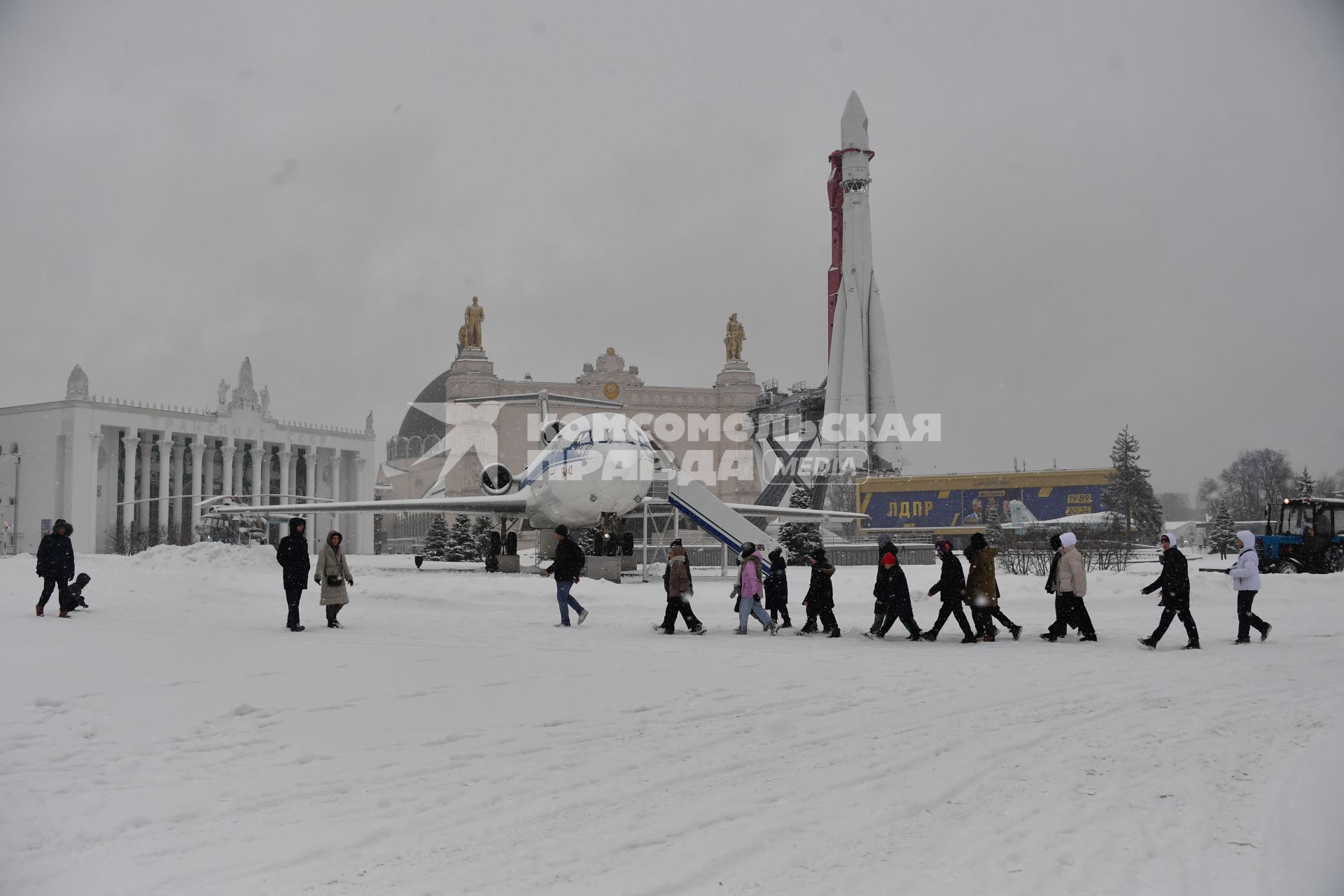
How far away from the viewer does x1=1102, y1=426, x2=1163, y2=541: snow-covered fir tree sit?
47.6 m

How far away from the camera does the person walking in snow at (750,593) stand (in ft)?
42.1

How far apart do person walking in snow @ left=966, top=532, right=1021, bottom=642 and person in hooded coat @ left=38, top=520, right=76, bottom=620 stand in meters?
11.7

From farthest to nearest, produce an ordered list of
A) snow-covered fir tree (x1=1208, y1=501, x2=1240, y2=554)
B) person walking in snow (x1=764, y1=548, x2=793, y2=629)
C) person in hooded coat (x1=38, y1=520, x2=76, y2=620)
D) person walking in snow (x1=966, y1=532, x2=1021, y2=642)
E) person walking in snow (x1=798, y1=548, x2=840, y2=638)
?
snow-covered fir tree (x1=1208, y1=501, x2=1240, y2=554)
person walking in snow (x1=764, y1=548, x2=793, y2=629)
person walking in snow (x1=798, y1=548, x2=840, y2=638)
person in hooded coat (x1=38, y1=520, x2=76, y2=620)
person walking in snow (x1=966, y1=532, x2=1021, y2=642)

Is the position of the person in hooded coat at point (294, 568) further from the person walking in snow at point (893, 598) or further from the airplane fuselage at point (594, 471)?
the airplane fuselage at point (594, 471)

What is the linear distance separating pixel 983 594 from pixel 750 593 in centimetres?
303

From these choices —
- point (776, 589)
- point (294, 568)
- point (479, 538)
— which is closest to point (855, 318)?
point (479, 538)

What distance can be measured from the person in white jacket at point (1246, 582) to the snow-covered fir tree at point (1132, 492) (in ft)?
126

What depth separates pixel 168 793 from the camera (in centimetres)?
475

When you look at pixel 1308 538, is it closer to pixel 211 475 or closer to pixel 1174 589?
pixel 1174 589

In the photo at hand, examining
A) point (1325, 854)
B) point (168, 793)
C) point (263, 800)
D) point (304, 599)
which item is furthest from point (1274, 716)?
point (304, 599)

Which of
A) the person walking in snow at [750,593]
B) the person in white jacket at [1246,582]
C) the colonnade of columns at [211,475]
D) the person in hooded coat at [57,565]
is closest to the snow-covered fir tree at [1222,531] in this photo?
the person in white jacket at [1246,582]

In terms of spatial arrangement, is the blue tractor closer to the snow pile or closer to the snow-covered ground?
the snow-covered ground

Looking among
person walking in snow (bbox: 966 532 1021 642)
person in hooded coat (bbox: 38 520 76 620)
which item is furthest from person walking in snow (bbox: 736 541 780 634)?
person in hooded coat (bbox: 38 520 76 620)
